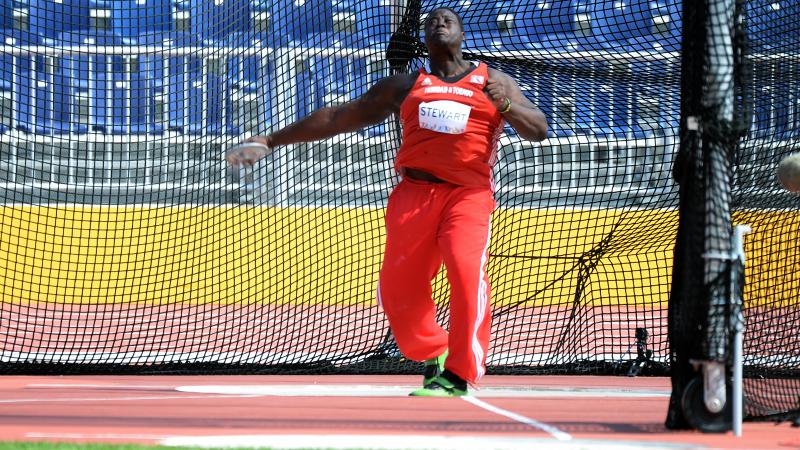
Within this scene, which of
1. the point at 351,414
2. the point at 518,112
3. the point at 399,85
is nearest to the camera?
the point at 351,414

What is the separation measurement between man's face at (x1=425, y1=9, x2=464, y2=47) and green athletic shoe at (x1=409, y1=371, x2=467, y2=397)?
1.63 metres

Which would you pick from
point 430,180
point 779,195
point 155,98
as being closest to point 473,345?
point 430,180

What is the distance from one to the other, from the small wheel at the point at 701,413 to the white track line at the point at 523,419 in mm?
436

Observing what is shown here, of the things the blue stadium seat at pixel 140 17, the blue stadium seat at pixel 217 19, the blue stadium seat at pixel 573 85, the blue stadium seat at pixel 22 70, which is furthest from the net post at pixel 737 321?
the blue stadium seat at pixel 22 70

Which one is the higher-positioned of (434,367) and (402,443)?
(402,443)

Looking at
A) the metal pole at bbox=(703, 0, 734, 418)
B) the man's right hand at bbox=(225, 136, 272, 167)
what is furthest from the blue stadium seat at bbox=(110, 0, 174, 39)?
the metal pole at bbox=(703, 0, 734, 418)

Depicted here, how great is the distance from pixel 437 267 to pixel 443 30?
120 centimetres

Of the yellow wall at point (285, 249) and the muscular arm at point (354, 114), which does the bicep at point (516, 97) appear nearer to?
the muscular arm at point (354, 114)

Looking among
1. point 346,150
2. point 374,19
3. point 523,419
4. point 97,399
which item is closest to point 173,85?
point 346,150

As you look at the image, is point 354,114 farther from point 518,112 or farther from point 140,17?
point 140,17

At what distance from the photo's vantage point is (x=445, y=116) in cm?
568

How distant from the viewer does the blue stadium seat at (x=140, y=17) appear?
32.3ft

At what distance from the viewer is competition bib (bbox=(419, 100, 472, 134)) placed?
18.6 ft

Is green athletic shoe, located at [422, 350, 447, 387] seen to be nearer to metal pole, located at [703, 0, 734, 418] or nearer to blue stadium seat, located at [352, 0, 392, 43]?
metal pole, located at [703, 0, 734, 418]
